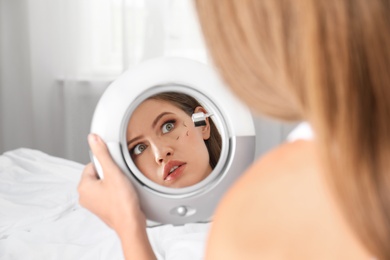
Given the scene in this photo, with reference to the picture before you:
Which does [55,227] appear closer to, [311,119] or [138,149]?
[138,149]

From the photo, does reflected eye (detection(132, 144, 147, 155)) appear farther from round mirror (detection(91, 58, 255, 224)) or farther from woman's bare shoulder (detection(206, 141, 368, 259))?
woman's bare shoulder (detection(206, 141, 368, 259))

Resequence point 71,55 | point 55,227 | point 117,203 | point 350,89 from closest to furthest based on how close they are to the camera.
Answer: point 350,89 < point 117,203 < point 55,227 < point 71,55

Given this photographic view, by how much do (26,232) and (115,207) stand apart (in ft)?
2.56

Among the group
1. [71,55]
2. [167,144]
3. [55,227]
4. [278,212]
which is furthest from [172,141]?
[71,55]

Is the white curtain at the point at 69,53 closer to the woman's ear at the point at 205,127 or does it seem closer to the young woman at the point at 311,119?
the woman's ear at the point at 205,127

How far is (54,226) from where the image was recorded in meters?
1.53

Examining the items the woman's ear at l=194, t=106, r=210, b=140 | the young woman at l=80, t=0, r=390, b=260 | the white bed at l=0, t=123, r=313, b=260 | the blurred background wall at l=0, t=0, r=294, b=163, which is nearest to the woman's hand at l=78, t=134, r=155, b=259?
the woman's ear at l=194, t=106, r=210, b=140

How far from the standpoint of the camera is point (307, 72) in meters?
0.39

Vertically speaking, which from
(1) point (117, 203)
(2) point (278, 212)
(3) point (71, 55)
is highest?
(2) point (278, 212)

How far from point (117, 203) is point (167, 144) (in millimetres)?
121

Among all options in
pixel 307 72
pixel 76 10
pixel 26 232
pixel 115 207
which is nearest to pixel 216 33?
pixel 307 72

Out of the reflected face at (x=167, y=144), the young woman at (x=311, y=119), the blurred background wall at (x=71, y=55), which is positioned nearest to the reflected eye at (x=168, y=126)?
the reflected face at (x=167, y=144)

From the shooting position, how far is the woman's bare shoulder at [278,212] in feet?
1.34

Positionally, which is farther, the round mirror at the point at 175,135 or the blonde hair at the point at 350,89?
the round mirror at the point at 175,135
